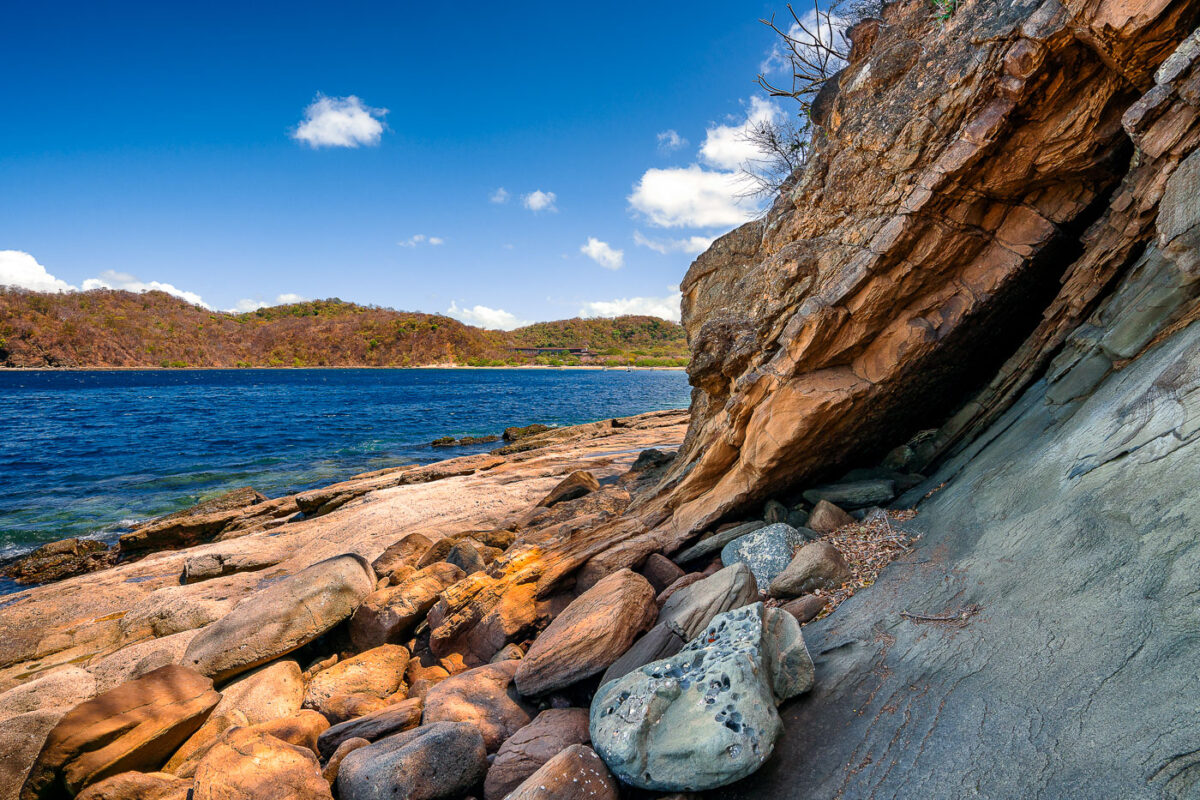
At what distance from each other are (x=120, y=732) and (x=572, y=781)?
18.0 feet

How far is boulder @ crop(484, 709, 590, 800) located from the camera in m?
4.84

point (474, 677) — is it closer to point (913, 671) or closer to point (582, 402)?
point (913, 671)

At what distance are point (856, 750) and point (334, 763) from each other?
4940 mm

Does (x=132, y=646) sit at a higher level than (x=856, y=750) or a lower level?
lower

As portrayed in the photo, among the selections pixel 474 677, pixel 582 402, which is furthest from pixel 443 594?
pixel 582 402

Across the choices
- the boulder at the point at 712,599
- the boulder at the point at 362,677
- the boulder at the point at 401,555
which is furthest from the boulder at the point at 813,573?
the boulder at the point at 401,555

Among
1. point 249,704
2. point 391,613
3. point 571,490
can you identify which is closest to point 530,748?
point 249,704

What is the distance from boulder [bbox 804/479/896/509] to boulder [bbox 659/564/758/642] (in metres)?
2.83

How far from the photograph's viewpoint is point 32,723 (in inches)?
258

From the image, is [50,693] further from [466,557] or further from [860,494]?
[860,494]

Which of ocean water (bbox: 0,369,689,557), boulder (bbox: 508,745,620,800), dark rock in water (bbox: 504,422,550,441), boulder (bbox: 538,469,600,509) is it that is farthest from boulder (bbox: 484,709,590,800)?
dark rock in water (bbox: 504,422,550,441)

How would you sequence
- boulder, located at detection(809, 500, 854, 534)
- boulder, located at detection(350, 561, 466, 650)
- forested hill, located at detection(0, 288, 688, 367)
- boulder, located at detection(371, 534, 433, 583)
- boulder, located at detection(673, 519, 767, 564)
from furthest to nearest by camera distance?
forested hill, located at detection(0, 288, 688, 367), boulder, located at detection(371, 534, 433, 583), boulder, located at detection(350, 561, 466, 650), boulder, located at detection(673, 519, 767, 564), boulder, located at detection(809, 500, 854, 534)

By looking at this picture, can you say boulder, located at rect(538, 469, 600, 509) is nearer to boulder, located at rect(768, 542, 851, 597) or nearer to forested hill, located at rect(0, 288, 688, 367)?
boulder, located at rect(768, 542, 851, 597)

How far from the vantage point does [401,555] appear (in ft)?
40.7
